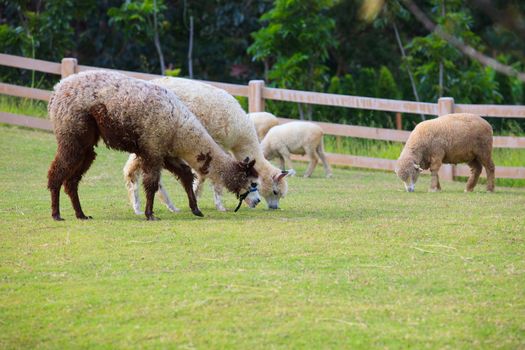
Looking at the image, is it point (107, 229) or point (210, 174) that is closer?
point (107, 229)

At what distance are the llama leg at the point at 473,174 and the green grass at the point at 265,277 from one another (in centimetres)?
218

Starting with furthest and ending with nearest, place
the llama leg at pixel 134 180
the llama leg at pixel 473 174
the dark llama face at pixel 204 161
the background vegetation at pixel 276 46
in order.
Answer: the background vegetation at pixel 276 46 → the llama leg at pixel 473 174 → the llama leg at pixel 134 180 → the dark llama face at pixel 204 161

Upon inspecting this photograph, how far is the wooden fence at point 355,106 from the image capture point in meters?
14.8

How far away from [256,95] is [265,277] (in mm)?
9759

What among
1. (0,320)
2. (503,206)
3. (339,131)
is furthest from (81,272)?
(339,131)

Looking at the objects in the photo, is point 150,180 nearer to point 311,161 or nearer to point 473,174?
point 473,174

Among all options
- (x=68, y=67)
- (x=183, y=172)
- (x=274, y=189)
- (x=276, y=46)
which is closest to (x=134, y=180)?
(x=183, y=172)

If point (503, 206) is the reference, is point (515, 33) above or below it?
above

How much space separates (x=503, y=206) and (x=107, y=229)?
194 inches

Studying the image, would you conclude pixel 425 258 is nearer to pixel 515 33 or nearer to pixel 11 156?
pixel 515 33

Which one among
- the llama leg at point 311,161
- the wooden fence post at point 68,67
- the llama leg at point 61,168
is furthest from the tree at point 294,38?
the llama leg at point 61,168

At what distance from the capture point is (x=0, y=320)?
20.1 feet

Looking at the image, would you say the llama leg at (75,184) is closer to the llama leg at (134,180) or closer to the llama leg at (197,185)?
the llama leg at (134,180)

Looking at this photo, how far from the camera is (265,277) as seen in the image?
706 cm
